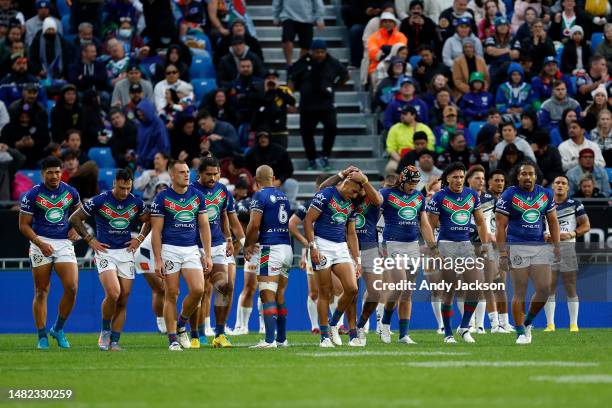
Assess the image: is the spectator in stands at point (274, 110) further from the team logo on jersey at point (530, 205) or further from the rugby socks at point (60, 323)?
the rugby socks at point (60, 323)

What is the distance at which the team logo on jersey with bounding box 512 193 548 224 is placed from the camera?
18500mm

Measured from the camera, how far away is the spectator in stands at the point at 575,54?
29344 millimetres

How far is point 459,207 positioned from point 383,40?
9.91 metres

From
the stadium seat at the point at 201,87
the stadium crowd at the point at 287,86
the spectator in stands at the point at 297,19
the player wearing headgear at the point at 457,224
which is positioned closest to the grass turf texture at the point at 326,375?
the player wearing headgear at the point at 457,224

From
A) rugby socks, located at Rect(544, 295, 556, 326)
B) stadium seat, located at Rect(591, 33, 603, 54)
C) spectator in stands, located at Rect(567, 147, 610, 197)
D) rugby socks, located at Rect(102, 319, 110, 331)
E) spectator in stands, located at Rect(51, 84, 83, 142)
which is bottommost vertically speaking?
rugby socks, located at Rect(544, 295, 556, 326)

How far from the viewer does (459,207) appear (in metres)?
19.1

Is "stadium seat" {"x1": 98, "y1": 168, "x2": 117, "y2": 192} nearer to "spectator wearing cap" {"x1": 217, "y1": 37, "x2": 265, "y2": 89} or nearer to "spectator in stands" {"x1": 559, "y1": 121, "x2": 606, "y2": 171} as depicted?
"spectator wearing cap" {"x1": 217, "y1": 37, "x2": 265, "y2": 89}

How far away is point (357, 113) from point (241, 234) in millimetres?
10704

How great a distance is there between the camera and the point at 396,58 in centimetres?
2755

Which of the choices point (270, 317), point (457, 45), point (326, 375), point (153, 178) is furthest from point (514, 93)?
point (326, 375)

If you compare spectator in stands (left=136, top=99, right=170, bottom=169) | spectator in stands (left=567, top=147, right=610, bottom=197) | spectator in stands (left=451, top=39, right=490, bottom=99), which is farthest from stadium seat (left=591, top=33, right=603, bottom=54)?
spectator in stands (left=136, top=99, right=170, bottom=169)

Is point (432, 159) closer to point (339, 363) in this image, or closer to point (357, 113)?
point (357, 113)

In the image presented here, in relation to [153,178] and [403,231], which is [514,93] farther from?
[403,231]

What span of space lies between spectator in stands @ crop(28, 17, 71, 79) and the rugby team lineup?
8.16 metres
